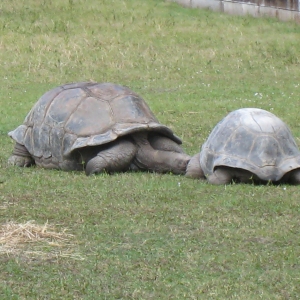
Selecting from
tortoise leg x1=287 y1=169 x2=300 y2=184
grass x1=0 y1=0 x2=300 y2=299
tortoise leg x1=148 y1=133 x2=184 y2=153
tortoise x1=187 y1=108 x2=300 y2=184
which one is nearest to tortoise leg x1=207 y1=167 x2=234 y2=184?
tortoise x1=187 y1=108 x2=300 y2=184

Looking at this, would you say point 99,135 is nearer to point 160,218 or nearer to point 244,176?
point 244,176

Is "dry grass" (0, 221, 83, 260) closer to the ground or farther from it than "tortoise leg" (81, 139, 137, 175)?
farther from it

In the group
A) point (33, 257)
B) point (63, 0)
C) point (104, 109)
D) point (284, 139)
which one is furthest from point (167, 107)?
point (63, 0)

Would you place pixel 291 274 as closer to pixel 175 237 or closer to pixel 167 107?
pixel 175 237

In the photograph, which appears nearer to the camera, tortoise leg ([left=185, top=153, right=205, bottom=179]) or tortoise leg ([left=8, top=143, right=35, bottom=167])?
tortoise leg ([left=185, top=153, right=205, bottom=179])

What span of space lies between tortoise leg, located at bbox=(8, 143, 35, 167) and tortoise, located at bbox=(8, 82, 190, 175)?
0.02m

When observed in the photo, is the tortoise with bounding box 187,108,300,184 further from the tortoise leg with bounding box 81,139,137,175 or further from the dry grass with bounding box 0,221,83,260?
the dry grass with bounding box 0,221,83,260

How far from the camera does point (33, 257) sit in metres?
5.34

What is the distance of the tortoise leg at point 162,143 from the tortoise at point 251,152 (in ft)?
2.37

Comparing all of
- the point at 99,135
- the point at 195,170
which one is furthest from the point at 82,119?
the point at 195,170

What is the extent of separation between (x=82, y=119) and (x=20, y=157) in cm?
95

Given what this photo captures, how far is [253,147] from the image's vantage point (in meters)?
7.29

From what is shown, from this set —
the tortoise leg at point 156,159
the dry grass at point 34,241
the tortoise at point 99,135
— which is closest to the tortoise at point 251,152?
the tortoise leg at point 156,159

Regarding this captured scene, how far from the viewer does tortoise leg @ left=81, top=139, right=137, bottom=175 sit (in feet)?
26.0
